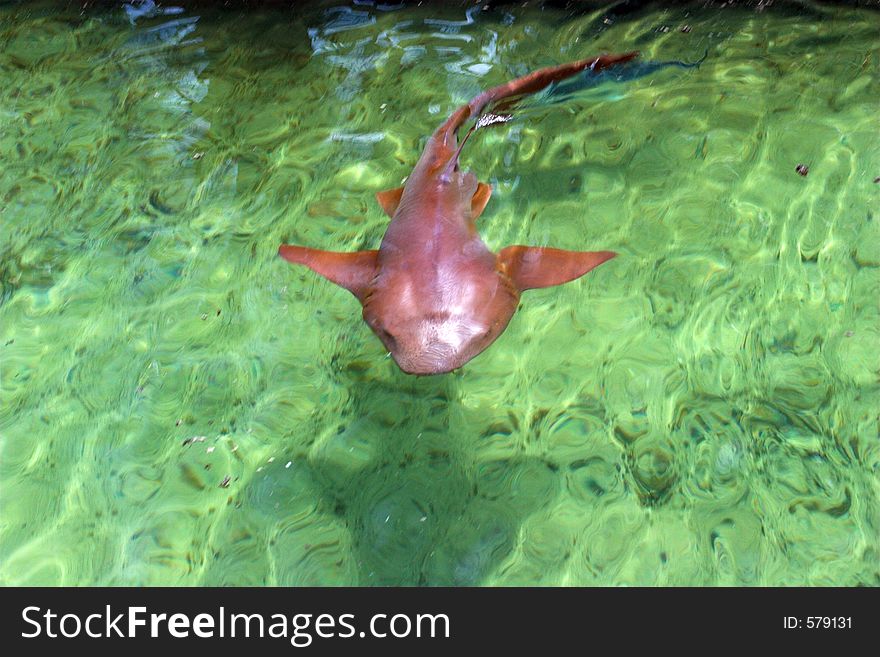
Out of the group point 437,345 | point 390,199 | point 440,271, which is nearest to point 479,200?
point 390,199

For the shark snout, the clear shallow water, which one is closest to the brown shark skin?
the shark snout

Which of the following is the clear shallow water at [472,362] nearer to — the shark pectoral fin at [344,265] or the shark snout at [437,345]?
the shark pectoral fin at [344,265]

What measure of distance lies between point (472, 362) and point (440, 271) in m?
1.09

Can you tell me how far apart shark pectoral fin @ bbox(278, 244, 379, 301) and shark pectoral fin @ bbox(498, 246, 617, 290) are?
0.67 metres

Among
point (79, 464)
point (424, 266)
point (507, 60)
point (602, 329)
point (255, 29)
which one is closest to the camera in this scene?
point (424, 266)

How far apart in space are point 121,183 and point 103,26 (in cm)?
235

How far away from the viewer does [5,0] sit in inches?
268

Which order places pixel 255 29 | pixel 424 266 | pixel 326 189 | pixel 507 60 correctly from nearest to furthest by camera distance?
pixel 424 266
pixel 326 189
pixel 507 60
pixel 255 29

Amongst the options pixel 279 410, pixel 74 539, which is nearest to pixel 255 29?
pixel 279 410

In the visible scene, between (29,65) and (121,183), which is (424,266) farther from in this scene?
(29,65)

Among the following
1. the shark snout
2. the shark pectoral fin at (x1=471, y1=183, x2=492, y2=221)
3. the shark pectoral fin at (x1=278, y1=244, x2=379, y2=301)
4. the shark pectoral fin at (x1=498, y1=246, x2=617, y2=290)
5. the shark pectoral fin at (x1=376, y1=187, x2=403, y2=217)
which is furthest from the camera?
the shark pectoral fin at (x1=376, y1=187, x2=403, y2=217)

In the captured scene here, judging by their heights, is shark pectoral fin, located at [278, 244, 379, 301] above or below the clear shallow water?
above

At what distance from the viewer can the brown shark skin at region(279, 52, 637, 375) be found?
2.89m

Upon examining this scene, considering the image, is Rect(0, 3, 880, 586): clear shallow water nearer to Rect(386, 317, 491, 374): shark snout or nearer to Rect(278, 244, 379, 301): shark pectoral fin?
Rect(278, 244, 379, 301): shark pectoral fin
